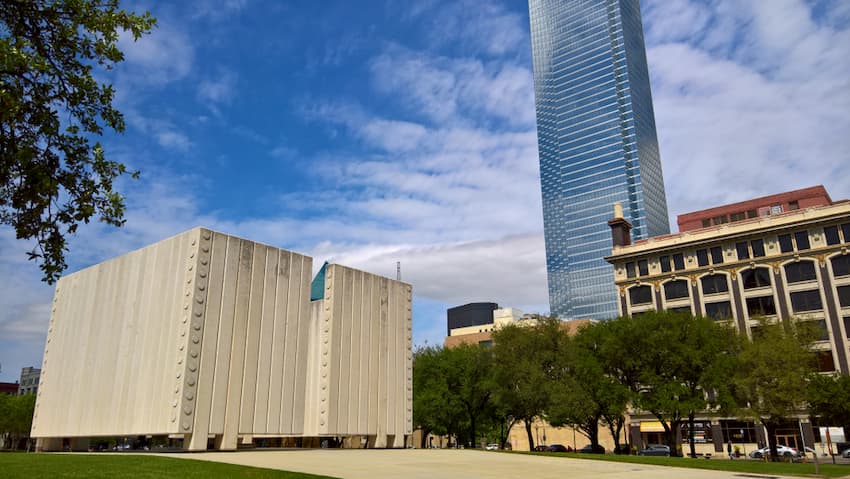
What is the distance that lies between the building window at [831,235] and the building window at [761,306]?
970 centimetres

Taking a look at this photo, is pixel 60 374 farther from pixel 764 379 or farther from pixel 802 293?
pixel 802 293

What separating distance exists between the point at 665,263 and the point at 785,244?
1516 cm

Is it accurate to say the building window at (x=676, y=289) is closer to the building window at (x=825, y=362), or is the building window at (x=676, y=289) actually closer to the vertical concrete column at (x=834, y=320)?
the vertical concrete column at (x=834, y=320)

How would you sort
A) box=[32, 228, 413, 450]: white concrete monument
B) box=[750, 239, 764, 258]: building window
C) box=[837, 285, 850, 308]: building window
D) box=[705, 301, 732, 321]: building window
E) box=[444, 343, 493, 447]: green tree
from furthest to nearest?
box=[705, 301, 732, 321]: building window
box=[750, 239, 764, 258]: building window
box=[837, 285, 850, 308]: building window
box=[444, 343, 493, 447]: green tree
box=[32, 228, 413, 450]: white concrete monument

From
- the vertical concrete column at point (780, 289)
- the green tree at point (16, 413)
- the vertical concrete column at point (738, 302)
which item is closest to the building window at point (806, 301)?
the vertical concrete column at point (780, 289)

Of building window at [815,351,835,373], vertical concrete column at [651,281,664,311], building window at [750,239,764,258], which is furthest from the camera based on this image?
vertical concrete column at [651,281,664,311]

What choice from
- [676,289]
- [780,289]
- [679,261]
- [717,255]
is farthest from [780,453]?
[679,261]

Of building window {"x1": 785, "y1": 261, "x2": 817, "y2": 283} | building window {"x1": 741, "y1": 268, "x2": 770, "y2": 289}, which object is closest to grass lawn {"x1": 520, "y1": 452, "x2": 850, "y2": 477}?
building window {"x1": 785, "y1": 261, "x2": 817, "y2": 283}

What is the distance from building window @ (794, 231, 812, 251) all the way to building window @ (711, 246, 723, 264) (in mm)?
9054

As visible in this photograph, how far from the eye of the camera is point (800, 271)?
242 feet

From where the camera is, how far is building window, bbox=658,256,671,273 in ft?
275

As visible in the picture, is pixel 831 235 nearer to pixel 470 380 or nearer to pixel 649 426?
pixel 649 426

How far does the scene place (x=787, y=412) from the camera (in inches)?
2018

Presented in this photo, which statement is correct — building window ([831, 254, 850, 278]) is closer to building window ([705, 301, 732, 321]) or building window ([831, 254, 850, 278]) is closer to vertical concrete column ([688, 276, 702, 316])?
building window ([705, 301, 732, 321])
